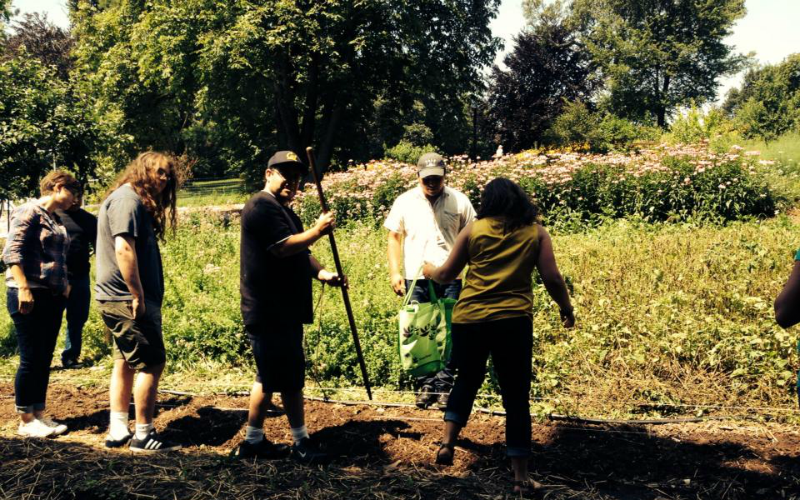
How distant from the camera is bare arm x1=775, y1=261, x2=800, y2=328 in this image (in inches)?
95.7

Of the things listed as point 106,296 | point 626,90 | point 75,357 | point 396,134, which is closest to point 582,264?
point 106,296

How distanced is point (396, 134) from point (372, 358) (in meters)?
20.2

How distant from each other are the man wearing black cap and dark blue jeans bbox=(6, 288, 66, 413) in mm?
1759

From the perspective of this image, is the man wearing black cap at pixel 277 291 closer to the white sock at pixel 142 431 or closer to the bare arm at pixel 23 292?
the white sock at pixel 142 431

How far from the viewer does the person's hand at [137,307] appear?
3744mm

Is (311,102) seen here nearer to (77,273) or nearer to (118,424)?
(77,273)

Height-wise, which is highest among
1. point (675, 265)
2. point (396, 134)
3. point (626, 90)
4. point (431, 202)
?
point (626, 90)

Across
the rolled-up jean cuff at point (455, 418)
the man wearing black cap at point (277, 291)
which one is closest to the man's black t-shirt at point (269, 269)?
the man wearing black cap at point (277, 291)

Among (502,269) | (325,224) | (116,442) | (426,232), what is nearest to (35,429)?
(116,442)

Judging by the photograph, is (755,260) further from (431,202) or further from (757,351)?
(431,202)

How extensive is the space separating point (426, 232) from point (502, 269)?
139cm

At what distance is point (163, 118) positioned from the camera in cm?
2775

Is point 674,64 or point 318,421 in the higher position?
point 674,64

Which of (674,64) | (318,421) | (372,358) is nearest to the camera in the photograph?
(318,421)
